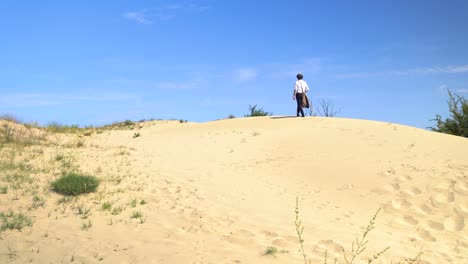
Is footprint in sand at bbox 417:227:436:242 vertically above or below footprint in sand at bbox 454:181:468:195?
below

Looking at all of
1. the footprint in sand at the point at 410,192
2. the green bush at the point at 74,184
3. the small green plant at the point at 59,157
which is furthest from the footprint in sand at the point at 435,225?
the small green plant at the point at 59,157

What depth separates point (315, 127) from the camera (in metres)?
15.0

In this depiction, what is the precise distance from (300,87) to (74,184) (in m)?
10.2

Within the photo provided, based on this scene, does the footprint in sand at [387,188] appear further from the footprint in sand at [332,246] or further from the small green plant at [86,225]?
the small green plant at [86,225]

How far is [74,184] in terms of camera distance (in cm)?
794

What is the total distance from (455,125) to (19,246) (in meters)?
Result: 18.6

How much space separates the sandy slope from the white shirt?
1.94 m

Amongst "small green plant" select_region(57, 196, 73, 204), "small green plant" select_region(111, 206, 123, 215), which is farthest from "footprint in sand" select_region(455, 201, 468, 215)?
"small green plant" select_region(57, 196, 73, 204)

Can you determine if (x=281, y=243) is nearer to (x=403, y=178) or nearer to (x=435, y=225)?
(x=435, y=225)

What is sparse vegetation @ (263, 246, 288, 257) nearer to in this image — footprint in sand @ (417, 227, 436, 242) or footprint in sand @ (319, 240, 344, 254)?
footprint in sand @ (319, 240, 344, 254)

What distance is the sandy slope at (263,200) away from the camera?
595 centimetres

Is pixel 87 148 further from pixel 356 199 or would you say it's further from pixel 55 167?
pixel 356 199

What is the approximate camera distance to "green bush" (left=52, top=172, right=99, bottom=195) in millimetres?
7848

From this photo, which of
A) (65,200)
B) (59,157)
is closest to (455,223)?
(65,200)
